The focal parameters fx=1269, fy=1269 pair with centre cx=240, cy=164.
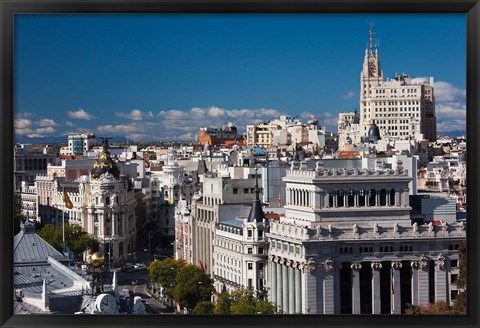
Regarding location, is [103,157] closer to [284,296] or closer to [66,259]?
[66,259]

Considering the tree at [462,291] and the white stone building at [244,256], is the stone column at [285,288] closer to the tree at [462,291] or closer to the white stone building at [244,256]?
the white stone building at [244,256]

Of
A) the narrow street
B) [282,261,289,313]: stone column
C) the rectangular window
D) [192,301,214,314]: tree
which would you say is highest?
the rectangular window

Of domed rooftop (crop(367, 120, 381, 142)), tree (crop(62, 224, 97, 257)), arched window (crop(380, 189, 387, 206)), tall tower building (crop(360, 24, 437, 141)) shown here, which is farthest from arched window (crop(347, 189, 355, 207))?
domed rooftop (crop(367, 120, 381, 142))

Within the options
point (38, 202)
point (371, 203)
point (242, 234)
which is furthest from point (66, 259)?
point (38, 202)

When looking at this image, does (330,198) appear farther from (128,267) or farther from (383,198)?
(128,267)

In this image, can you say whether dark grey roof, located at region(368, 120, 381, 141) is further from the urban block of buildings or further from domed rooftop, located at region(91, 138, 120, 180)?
domed rooftop, located at region(91, 138, 120, 180)
